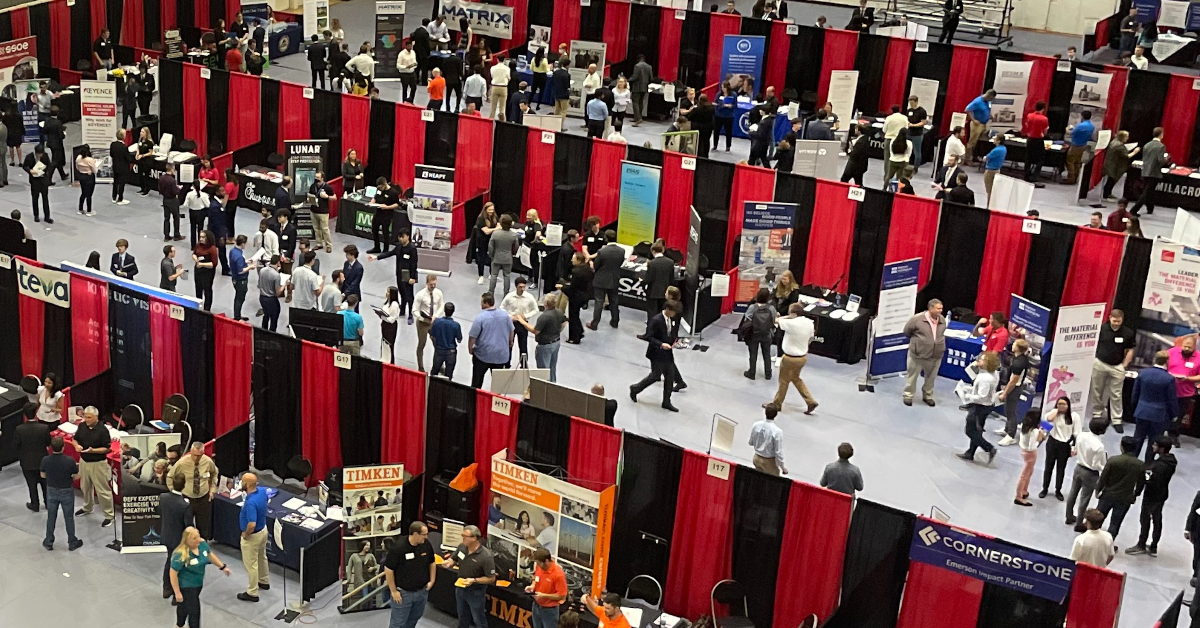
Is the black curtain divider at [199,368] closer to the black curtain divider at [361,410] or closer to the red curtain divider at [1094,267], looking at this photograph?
the black curtain divider at [361,410]

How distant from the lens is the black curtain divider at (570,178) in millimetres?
23172

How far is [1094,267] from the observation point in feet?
64.8

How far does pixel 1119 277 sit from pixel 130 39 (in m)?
22.9

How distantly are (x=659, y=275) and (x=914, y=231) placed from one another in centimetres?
405

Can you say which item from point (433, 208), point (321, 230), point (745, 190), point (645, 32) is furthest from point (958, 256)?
point (645, 32)

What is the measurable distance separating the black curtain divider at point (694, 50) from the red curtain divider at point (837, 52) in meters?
2.71

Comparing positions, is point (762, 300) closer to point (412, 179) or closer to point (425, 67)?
point (412, 179)

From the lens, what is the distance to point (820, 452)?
57.4ft

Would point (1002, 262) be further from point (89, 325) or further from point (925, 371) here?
point (89, 325)

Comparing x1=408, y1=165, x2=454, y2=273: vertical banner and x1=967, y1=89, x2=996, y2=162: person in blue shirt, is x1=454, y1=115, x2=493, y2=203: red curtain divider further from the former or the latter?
x1=967, y1=89, x2=996, y2=162: person in blue shirt

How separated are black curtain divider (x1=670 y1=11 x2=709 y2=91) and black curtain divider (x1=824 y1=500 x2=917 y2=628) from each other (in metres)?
18.8

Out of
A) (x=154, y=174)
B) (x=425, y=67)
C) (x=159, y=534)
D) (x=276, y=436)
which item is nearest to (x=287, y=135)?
(x=154, y=174)

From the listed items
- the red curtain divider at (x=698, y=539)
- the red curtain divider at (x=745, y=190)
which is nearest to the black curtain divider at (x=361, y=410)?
the red curtain divider at (x=698, y=539)

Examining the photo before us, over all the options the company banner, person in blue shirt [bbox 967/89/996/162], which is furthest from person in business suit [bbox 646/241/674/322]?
the company banner
